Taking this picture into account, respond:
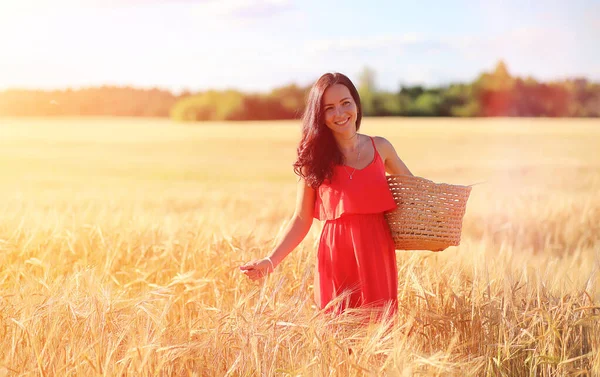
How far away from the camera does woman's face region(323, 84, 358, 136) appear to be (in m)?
2.53

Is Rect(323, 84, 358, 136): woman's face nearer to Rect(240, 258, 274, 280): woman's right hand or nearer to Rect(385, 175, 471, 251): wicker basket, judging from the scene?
Rect(385, 175, 471, 251): wicker basket

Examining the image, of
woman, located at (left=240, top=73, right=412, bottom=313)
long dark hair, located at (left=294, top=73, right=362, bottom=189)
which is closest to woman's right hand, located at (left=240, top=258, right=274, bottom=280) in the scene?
woman, located at (left=240, top=73, right=412, bottom=313)

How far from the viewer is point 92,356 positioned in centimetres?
207

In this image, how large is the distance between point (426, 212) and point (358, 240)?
0.90 ft

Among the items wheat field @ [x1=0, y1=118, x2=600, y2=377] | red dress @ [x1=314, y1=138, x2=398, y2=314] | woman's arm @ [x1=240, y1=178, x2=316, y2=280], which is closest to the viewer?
wheat field @ [x1=0, y1=118, x2=600, y2=377]

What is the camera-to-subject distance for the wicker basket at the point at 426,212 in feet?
8.25

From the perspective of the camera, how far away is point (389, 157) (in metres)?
2.66

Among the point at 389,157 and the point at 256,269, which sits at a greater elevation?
the point at 389,157

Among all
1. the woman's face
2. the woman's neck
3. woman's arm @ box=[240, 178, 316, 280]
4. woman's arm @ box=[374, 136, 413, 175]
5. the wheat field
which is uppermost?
the woman's face

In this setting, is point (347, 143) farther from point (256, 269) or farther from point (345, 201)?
point (256, 269)

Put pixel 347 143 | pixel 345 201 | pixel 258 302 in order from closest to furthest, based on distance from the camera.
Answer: pixel 258 302, pixel 345 201, pixel 347 143

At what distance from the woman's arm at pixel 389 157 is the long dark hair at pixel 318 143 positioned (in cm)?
17

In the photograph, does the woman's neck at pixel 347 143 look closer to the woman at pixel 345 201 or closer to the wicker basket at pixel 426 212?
the woman at pixel 345 201

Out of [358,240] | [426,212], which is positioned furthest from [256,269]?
[426,212]
